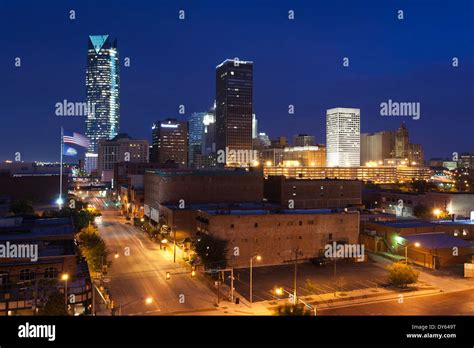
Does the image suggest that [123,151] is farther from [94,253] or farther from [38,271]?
[38,271]

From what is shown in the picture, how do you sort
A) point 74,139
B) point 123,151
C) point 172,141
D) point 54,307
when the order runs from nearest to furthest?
point 54,307, point 74,139, point 123,151, point 172,141

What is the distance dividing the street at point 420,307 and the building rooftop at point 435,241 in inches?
353

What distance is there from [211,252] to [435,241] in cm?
2061

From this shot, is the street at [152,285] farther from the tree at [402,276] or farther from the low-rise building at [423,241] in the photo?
the low-rise building at [423,241]

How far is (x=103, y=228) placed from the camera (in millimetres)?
58281

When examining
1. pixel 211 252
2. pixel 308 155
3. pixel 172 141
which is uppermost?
pixel 172 141

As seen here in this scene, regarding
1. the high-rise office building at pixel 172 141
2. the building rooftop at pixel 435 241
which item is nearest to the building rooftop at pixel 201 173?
the building rooftop at pixel 435 241

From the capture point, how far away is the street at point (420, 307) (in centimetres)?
2397

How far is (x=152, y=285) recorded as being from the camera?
2934 cm

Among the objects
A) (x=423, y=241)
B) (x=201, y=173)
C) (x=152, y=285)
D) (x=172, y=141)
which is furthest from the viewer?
(x=172, y=141)

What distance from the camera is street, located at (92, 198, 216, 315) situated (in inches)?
968

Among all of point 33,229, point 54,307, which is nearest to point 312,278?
point 54,307

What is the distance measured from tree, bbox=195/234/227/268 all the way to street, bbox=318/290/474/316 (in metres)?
10.7
